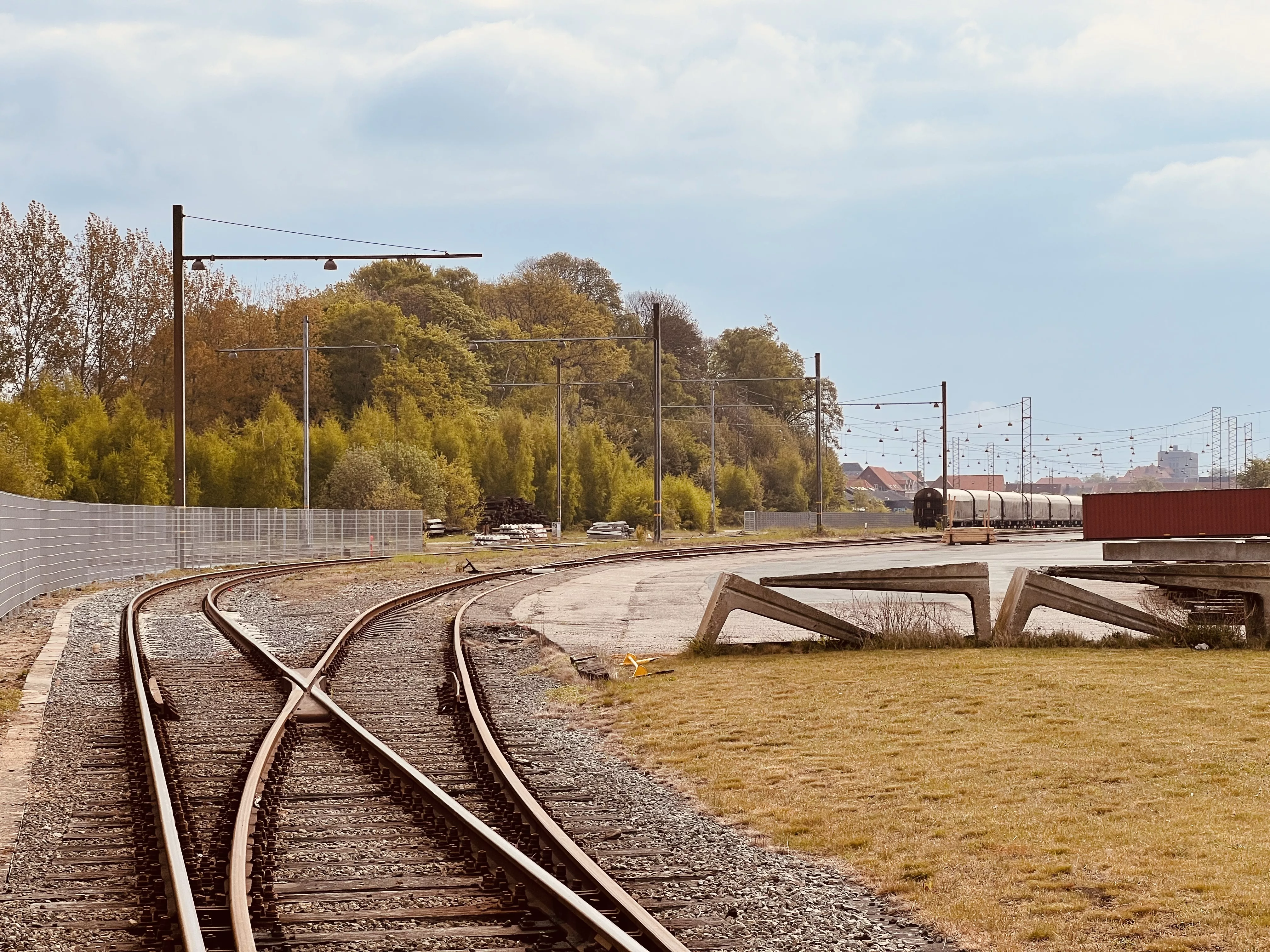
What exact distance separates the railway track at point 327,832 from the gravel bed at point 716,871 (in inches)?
6.6

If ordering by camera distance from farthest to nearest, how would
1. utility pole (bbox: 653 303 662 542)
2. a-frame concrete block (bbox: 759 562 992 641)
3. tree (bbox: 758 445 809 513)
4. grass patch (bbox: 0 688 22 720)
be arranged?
tree (bbox: 758 445 809 513)
utility pole (bbox: 653 303 662 542)
a-frame concrete block (bbox: 759 562 992 641)
grass patch (bbox: 0 688 22 720)

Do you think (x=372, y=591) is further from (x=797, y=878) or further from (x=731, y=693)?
(x=797, y=878)

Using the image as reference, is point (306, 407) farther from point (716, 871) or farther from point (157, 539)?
point (716, 871)

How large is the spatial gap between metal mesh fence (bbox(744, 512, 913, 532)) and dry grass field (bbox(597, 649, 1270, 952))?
70714 millimetres

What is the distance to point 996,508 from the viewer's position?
9081cm

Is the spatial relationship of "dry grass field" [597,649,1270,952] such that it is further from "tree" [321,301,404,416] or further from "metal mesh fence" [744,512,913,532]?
"tree" [321,301,404,416]

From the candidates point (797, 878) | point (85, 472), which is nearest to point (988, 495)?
point (85, 472)

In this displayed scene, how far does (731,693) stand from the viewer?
540 inches

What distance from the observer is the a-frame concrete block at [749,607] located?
16.9m

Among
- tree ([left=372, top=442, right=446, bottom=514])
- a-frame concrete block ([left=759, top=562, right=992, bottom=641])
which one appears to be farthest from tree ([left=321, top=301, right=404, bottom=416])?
a-frame concrete block ([left=759, top=562, right=992, bottom=641])

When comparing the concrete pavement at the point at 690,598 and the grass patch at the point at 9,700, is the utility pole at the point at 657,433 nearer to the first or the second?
the concrete pavement at the point at 690,598

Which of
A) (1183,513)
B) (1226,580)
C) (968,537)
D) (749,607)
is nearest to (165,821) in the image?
(749,607)

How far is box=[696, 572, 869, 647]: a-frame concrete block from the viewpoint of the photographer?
16.9 meters

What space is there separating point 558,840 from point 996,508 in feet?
285
